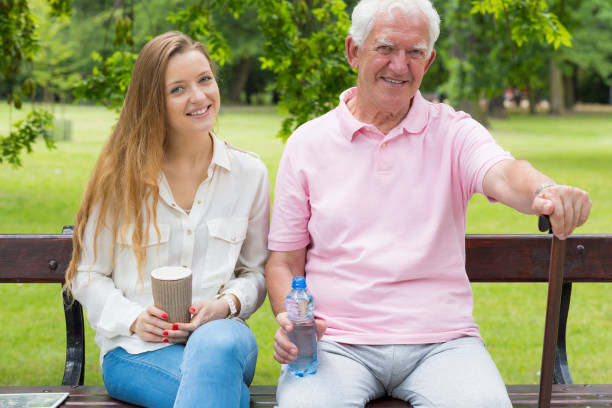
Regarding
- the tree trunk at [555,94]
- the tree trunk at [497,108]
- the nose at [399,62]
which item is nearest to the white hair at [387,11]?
the nose at [399,62]

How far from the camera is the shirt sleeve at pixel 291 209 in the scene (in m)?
2.96

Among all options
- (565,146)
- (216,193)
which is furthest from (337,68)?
(565,146)

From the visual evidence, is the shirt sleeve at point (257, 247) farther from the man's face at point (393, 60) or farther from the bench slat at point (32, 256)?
the bench slat at point (32, 256)

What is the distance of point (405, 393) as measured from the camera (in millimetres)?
2752

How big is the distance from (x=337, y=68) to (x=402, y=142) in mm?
2609

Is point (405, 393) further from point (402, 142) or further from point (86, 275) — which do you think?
point (86, 275)

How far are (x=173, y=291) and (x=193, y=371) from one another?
0.95 feet

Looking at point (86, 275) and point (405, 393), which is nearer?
point (405, 393)

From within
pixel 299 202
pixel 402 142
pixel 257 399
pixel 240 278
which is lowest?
pixel 257 399

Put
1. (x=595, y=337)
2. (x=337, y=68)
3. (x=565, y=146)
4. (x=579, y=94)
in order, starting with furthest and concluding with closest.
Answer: (x=579, y=94), (x=565, y=146), (x=595, y=337), (x=337, y=68)

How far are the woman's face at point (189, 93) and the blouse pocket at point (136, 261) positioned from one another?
403 millimetres

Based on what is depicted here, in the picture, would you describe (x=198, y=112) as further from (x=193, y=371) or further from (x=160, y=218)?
(x=193, y=371)

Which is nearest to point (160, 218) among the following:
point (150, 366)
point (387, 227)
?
point (150, 366)

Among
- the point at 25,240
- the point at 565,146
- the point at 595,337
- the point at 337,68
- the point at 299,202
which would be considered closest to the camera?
the point at 299,202
